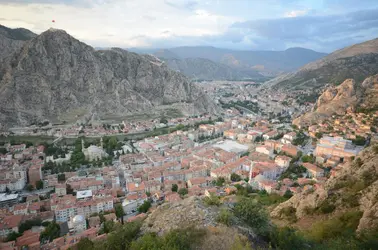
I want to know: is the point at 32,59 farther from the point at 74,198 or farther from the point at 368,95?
the point at 368,95

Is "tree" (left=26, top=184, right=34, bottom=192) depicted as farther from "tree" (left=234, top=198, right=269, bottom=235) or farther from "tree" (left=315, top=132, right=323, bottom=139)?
"tree" (left=315, top=132, right=323, bottom=139)

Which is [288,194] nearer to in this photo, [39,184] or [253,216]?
[253,216]

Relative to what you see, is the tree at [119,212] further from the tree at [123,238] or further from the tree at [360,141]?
the tree at [360,141]

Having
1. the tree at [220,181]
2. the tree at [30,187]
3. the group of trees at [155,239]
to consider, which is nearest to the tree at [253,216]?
the group of trees at [155,239]

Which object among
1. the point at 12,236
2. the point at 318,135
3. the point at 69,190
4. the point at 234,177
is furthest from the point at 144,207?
the point at 318,135

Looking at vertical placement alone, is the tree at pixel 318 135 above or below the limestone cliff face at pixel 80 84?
below

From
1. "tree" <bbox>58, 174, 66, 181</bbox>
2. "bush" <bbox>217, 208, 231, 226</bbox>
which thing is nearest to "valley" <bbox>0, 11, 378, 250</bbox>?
"bush" <bbox>217, 208, 231, 226</bbox>
